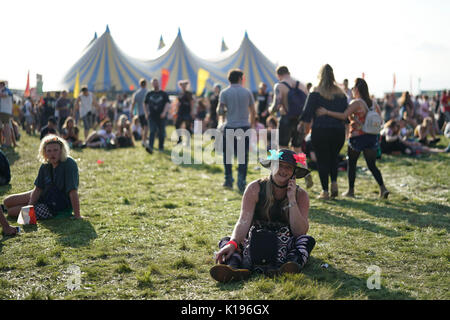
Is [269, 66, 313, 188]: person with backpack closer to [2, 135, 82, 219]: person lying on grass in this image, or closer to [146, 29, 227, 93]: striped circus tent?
[2, 135, 82, 219]: person lying on grass

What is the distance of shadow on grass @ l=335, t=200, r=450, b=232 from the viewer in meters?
6.14

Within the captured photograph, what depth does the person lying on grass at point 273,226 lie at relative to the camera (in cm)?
414

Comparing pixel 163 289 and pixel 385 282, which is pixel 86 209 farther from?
pixel 385 282

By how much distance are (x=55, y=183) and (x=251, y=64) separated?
26.5 m

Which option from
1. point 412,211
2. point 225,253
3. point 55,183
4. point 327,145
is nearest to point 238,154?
point 327,145

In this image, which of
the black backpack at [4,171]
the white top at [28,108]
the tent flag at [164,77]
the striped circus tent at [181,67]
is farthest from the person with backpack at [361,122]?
the striped circus tent at [181,67]

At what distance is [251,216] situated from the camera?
14.1 feet

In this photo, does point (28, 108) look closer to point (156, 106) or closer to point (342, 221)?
point (156, 106)

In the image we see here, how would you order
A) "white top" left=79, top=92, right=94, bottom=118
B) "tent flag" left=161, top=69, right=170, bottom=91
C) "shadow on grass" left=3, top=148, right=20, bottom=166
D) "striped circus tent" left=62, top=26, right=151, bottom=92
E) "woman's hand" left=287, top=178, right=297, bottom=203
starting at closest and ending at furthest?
"woman's hand" left=287, top=178, right=297, bottom=203
"shadow on grass" left=3, top=148, right=20, bottom=166
"white top" left=79, top=92, right=94, bottom=118
"tent flag" left=161, top=69, right=170, bottom=91
"striped circus tent" left=62, top=26, right=151, bottom=92

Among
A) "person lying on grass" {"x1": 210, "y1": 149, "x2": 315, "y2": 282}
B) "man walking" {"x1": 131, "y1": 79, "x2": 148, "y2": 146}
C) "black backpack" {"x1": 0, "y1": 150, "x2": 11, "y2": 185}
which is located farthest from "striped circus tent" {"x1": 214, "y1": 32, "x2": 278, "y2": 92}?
"person lying on grass" {"x1": 210, "y1": 149, "x2": 315, "y2": 282}

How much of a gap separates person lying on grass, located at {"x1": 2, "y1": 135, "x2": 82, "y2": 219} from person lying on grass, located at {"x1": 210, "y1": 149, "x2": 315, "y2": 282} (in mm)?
2501

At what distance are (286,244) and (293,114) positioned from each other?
166 inches

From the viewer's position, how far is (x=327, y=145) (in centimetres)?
721

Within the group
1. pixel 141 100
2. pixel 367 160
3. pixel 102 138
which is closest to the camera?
pixel 367 160
